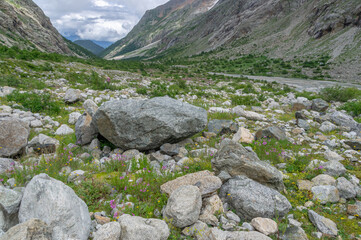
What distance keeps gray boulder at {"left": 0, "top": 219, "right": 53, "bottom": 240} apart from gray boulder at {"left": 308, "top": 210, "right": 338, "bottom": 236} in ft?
13.6

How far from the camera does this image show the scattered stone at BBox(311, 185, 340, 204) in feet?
13.2

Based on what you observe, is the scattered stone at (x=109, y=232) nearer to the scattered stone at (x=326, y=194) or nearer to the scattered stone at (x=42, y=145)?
the scattered stone at (x=42, y=145)

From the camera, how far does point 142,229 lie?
2.74 m

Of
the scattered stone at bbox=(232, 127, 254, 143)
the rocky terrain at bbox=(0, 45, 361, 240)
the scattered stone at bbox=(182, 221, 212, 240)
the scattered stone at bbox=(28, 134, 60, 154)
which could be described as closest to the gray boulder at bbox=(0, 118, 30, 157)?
the rocky terrain at bbox=(0, 45, 361, 240)

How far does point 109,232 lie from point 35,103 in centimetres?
833

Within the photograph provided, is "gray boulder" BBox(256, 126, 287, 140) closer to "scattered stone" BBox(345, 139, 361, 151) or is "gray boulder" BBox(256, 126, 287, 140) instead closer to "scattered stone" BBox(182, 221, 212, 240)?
"scattered stone" BBox(345, 139, 361, 151)

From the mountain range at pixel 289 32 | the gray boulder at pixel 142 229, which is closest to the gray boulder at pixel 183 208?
the gray boulder at pixel 142 229

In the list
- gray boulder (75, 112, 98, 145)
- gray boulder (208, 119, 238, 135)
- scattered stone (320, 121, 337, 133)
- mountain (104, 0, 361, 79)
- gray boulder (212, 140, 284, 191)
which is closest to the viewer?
gray boulder (212, 140, 284, 191)

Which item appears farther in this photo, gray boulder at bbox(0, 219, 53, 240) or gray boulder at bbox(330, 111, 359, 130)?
gray boulder at bbox(330, 111, 359, 130)

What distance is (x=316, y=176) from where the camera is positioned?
4715mm

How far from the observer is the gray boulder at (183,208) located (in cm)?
313

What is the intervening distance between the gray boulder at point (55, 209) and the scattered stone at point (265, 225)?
2649 mm

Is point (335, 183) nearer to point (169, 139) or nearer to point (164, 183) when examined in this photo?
point (164, 183)

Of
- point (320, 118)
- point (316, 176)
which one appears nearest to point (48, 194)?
point (316, 176)
